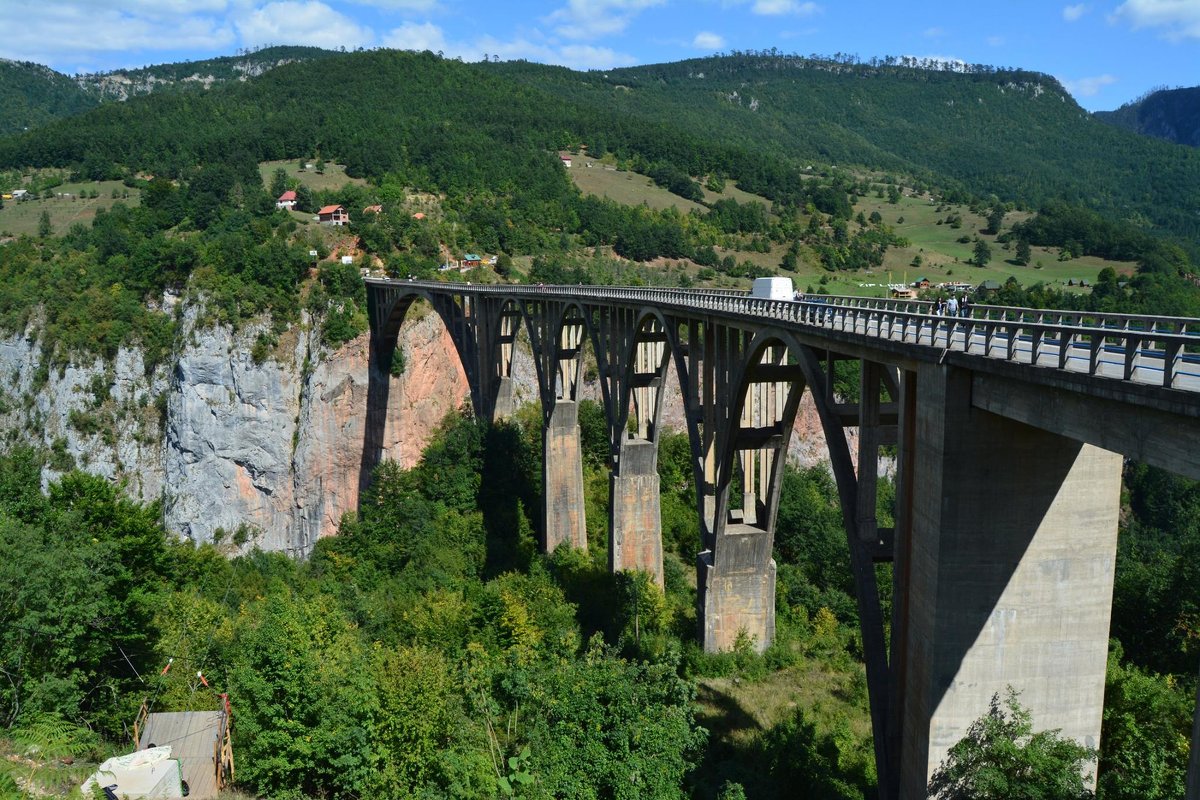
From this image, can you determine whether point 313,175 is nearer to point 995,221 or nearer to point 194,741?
point 995,221

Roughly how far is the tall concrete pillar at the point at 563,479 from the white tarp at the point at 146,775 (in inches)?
1084

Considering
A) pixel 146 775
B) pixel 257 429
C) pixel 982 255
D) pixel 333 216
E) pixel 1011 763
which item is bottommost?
pixel 257 429

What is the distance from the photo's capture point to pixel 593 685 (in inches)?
781

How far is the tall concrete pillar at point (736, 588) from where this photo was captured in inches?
1128

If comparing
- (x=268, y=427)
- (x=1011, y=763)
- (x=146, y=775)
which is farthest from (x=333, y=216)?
(x=1011, y=763)

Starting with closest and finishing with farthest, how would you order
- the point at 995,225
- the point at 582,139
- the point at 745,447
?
the point at 745,447 → the point at 995,225 → the point at 582,139

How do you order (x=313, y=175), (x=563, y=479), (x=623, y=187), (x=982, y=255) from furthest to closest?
(x=623, y=187)
(x=313, y=175)
(x=982, y=255)
(x=563, y=479)

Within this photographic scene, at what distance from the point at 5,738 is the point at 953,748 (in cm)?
1634

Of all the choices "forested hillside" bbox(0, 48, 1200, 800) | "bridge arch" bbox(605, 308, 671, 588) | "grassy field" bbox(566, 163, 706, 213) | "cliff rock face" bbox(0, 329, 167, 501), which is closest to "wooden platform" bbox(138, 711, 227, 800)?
"forested hillside" bbox(0, 48, 1200, 800)

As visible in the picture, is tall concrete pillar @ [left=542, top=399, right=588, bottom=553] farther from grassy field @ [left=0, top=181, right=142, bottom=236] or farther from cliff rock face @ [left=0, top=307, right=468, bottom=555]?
grassy field @ [left=0, top=181, right=142, bottom=236]

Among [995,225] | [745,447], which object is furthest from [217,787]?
[995,225]

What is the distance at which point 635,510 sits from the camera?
3806 centimetres

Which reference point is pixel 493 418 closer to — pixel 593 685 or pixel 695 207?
pixel 593 685

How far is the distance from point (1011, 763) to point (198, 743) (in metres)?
15.0
